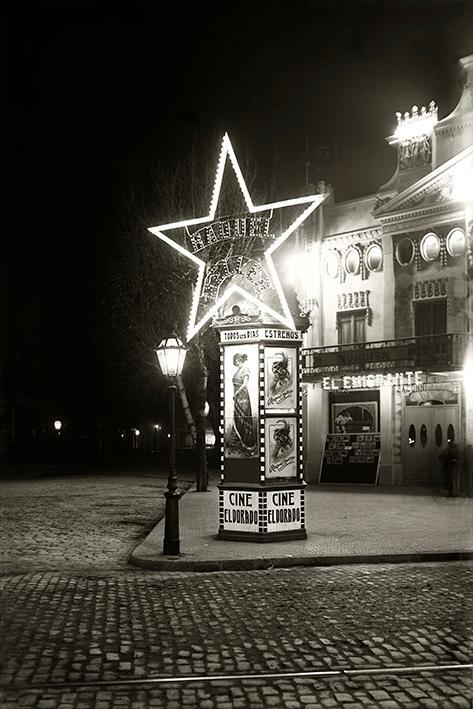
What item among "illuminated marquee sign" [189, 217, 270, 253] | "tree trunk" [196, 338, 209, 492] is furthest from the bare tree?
"illuminated marquee sign" [189, 217, 270, 253]

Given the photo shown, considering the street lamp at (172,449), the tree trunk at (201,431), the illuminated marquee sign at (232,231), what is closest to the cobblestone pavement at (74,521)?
the street lamp at (172,449)

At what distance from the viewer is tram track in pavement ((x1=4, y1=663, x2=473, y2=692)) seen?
6531mm

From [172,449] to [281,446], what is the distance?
7.04ft

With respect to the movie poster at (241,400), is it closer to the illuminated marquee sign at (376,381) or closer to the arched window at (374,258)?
the illuminated marquee sign at (376,381)

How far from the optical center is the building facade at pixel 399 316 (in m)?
26.8

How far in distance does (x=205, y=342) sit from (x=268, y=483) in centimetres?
1845

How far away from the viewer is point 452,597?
33.0ft

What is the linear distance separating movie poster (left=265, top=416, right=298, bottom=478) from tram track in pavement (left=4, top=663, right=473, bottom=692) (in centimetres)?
773

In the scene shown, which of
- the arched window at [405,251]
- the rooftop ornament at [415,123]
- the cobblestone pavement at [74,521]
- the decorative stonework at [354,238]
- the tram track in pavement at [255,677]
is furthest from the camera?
the decorative stonework at [354,238]

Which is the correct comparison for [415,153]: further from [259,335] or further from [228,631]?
[228,631]

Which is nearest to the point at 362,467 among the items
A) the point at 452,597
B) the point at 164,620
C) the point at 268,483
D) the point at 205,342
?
the point at 205,342

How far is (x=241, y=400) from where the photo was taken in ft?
48.8

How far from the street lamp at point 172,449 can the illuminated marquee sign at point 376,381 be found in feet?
46.6

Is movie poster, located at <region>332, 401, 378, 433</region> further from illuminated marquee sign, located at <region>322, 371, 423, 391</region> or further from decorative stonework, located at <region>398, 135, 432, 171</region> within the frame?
decorative stonework, located at <region>398, 135, 432, 171</region>
